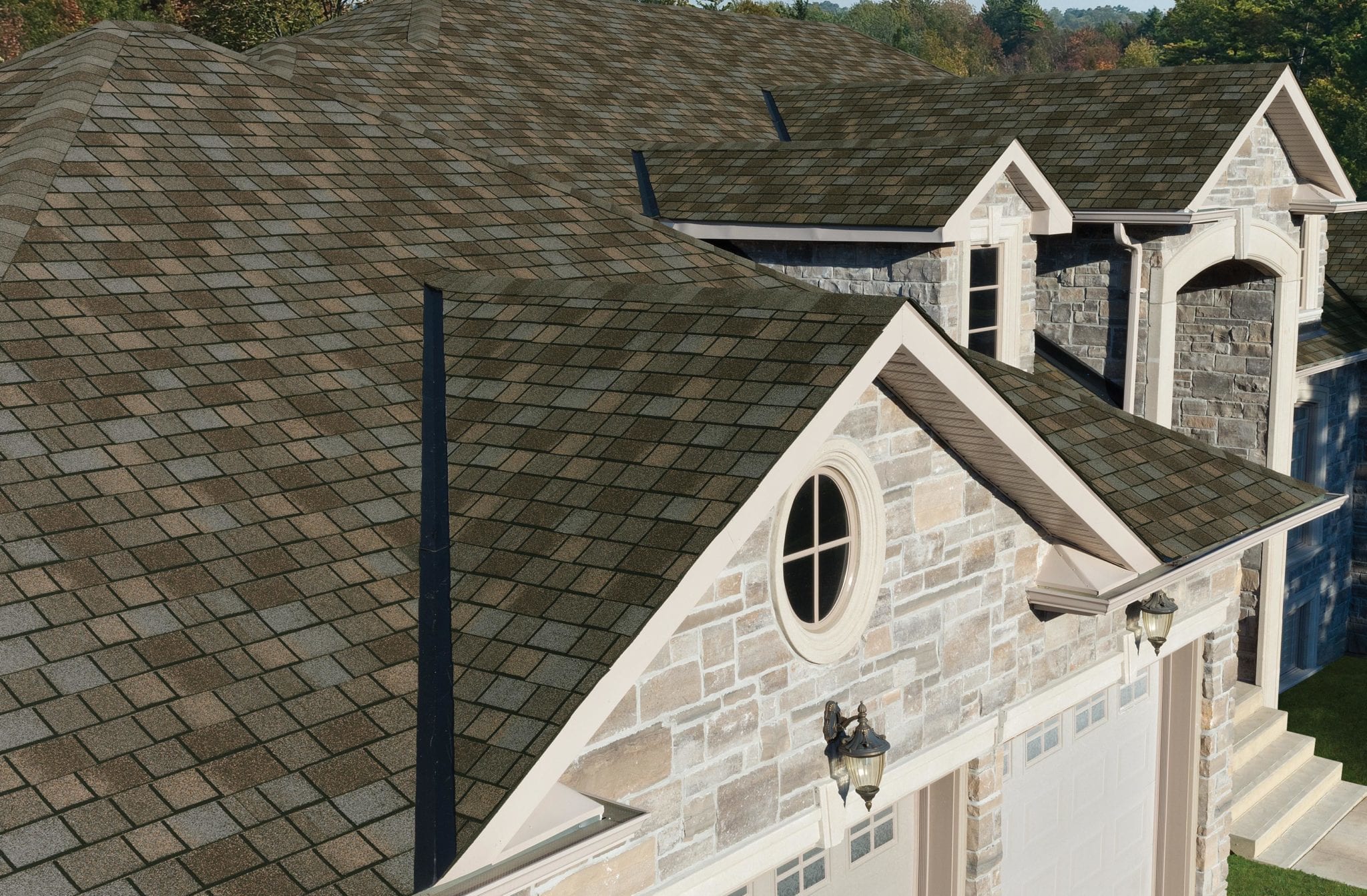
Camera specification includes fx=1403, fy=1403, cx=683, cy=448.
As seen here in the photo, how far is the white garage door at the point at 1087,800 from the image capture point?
10.4m

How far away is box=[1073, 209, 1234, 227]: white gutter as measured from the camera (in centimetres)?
1429

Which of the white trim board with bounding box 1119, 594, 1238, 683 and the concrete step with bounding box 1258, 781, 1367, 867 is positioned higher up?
the white trim board with bounding box 1119, 594, 1238, 683

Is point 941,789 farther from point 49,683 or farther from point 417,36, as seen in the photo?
point 417,36

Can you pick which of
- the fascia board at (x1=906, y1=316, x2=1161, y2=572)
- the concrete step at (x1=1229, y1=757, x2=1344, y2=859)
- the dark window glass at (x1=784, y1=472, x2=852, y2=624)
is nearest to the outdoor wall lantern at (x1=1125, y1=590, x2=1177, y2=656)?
the fascia board at (x1=906, y1=316, x2=1161, y2=572)

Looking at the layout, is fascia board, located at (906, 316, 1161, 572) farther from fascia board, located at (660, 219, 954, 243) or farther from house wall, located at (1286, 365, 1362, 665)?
house wall, located at (1286, 365, 1362, 665)

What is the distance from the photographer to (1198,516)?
32.1 feet

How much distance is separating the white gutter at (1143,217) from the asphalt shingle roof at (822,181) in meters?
2.13

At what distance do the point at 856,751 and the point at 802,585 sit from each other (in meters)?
1.00

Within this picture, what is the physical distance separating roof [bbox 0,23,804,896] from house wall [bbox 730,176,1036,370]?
1.71m

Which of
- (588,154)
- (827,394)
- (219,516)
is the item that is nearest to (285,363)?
(219,516)

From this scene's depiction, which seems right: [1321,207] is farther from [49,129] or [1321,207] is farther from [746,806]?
[49,129]

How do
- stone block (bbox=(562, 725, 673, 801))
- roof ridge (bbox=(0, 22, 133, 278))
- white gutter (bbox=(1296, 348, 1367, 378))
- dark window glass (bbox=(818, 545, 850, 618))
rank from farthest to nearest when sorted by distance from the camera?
white gutter (bbox=(1296, 348, 1367, 378)) → roof ridge (bbox=(0, 22, 133, 278)) → dark window glass (bbox=(818, 545, 850, 618)) → stone block (bbox=(562, 725, 673, 801))

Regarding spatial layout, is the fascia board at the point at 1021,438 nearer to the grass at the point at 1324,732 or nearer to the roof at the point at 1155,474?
the roof at the point at 1155,474

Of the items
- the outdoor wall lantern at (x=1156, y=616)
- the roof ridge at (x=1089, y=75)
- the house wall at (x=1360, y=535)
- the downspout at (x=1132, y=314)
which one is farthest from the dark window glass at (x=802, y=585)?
the house wall at (x=1360, y=535)
